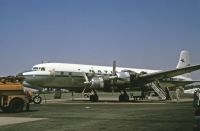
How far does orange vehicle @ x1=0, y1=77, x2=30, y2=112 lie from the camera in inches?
922

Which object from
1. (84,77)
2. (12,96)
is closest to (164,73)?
(84,77)

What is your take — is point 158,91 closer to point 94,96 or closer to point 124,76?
point 124,76

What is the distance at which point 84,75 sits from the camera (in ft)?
131

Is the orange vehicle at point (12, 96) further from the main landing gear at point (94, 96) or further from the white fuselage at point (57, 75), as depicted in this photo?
the main landing gear at point (94, 96)

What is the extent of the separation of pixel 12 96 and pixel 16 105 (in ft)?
2.66

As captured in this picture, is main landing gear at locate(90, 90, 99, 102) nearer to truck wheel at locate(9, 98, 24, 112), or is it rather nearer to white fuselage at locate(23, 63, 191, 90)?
white fuselage at locate(23, 63, 191, 90)

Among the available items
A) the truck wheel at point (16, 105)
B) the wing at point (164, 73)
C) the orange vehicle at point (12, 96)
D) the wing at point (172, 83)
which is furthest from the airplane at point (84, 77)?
the truck wheel at point (16, 105)

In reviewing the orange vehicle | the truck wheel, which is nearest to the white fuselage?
the orange vehicle

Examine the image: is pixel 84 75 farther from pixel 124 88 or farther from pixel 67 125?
pixel 67 125

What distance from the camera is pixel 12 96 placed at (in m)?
23.5

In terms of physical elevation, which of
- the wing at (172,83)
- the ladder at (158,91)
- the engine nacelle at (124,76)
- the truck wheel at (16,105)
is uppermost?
the engine nacelle at (124,76)

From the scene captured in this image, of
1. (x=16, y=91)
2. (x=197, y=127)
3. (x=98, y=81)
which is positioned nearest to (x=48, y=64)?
(x=98, y=81)

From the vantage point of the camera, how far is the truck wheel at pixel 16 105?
2370cm

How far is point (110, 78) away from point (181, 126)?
77.0ft
